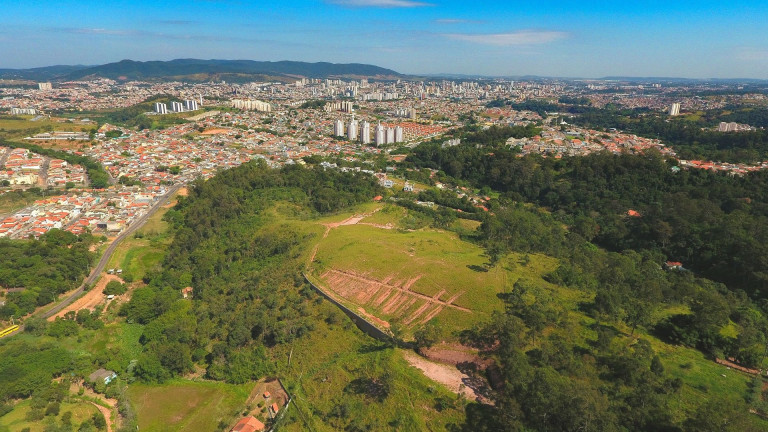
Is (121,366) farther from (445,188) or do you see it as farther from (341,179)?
(445,188)

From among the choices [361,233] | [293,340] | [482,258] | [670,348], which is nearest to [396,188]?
[361,233]

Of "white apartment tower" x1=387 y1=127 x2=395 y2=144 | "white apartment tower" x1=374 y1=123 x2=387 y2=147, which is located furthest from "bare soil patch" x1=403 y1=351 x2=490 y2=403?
"white apartment tower" x1=387 y1=127 x2=395 y2=144

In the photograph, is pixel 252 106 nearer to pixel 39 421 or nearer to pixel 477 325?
pixel 39 421

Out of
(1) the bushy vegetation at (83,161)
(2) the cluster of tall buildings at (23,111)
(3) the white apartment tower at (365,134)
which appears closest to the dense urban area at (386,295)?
(1) the bushy vegetation at (83,161)

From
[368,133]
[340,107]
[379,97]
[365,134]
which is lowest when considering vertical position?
[365,134]

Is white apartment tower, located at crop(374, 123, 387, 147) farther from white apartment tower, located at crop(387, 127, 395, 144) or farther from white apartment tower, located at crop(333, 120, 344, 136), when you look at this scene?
white apartment tower, located at crop(333, 120, 344, 136)

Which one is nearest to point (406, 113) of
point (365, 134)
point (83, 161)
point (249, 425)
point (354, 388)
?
point (365, 134)

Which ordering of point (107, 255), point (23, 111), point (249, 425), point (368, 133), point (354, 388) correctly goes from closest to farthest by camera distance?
point (249, 425)
point (354, 388)
point (107, 255)
point (368, 133)
point (23, 111)
